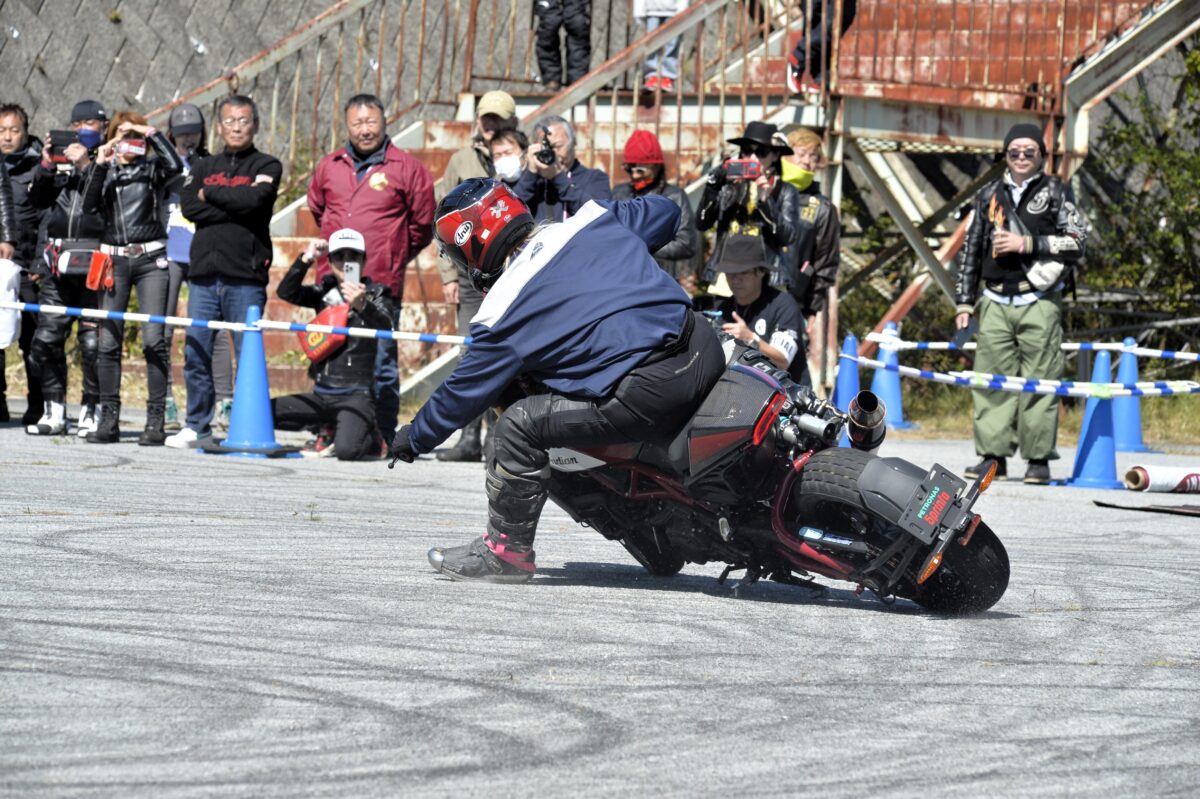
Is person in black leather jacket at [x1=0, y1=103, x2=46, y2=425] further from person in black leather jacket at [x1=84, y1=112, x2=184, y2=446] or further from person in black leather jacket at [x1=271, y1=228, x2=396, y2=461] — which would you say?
person in black leather jacket at [x1=271, y1=228, x2=396, y2=461]

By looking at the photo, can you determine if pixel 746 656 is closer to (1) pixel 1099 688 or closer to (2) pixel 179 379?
(1) pixel 1099 688

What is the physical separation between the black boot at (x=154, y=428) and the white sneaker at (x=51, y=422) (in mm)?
747

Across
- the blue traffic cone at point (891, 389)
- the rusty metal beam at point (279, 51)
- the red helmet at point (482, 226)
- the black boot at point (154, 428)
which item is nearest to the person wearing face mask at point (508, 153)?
the black boot at point (154, 428)

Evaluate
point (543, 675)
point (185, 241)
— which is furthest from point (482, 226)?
point (185, 241)

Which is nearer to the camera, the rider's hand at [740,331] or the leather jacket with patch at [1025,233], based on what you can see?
the rider's hand at [740,331]

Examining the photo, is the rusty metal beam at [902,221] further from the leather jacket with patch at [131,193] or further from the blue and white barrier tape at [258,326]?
the leather jacket with patch at [131,193]

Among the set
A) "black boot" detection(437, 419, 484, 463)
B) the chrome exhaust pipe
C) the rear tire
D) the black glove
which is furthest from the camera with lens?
the rear tire

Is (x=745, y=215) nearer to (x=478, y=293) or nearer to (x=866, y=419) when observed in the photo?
(x=478, y=293)

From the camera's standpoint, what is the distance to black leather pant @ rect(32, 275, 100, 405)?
1191cm

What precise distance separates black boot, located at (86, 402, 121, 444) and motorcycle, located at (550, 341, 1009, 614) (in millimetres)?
6129

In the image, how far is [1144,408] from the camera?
51.8 ft

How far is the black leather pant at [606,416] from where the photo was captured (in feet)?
19.4

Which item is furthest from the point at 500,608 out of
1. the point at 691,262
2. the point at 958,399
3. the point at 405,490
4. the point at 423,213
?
the point at 958,399

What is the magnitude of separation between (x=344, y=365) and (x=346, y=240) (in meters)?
0.84
